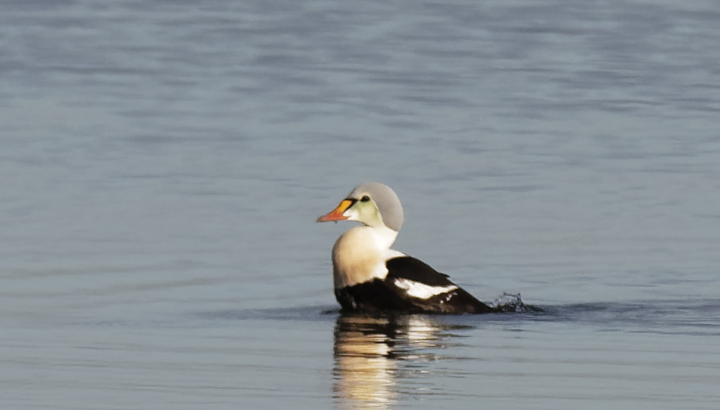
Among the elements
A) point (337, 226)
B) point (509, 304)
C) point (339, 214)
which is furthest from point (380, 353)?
point (337, 226)

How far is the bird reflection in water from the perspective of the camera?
371 inches

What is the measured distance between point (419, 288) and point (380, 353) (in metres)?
1.90

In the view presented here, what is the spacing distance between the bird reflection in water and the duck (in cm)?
12

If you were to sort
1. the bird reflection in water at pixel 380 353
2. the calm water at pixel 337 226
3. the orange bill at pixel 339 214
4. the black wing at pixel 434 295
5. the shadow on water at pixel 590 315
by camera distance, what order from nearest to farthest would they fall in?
1. the bird reflection in water at pixel 380 353
2. the calm water at pixel 337 226
3. the shadow on water at pixel 590 315
4. the black wing at pixel 434 295
5. the orange bill at pixel 339 214

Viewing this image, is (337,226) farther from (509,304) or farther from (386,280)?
(509,304)

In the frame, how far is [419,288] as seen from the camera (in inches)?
499

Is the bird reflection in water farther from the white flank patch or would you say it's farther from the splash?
the splash

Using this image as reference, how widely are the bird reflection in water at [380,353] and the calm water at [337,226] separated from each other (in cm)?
4

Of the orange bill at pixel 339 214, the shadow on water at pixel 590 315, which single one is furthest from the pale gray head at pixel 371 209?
the shadow on water at pixel 590 315

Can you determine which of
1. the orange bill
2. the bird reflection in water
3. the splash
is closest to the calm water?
the bird reflection in water

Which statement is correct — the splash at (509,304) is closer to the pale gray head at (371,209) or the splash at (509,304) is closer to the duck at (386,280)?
the duck at (386,280)

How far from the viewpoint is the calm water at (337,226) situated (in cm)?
998

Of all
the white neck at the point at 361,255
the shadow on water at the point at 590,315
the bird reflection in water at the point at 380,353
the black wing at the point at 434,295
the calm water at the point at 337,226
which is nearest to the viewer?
the bird reflection in water at the point at 380,353

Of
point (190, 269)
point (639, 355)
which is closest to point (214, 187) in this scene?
point (190, 269)
